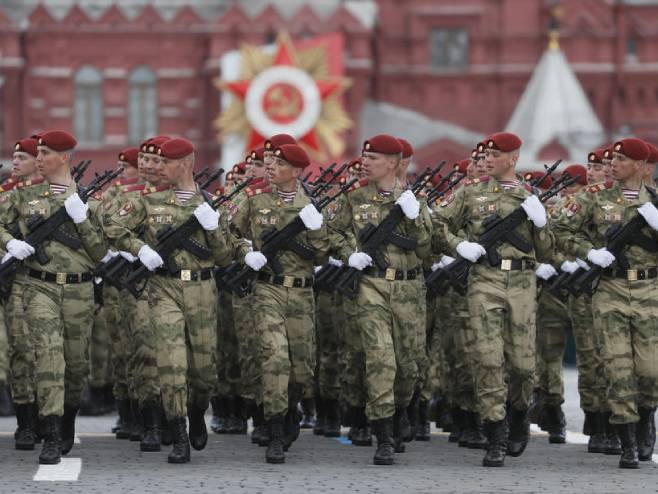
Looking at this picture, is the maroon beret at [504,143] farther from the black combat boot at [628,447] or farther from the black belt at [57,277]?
the black belt at [57,277]

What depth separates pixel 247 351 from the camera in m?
12.7

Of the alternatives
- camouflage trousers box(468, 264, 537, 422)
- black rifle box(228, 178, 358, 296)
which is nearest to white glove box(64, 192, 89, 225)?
black rifle box(228, 178, 358, 296)

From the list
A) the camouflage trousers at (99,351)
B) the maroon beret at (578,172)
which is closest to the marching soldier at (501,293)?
the maroon beret at (578,172)

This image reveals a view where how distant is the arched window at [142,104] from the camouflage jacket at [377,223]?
3225cm

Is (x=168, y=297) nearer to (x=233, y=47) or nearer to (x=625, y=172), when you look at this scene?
(x=625, y=172)

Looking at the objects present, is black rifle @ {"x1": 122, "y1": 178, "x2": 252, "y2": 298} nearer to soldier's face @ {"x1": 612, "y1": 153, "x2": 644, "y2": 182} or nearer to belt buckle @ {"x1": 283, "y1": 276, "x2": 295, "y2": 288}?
belt buckle @ {"x1": 283, "y1": 276, "x2": 295, "y2": 288}

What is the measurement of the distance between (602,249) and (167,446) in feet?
10.5

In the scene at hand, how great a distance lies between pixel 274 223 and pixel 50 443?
2.06 metres

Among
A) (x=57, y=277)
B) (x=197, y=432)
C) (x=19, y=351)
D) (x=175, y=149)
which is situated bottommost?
(x=197, y=432)

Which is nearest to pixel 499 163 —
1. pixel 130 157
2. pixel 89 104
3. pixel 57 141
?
pixel 57 141

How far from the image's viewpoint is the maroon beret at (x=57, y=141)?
11.3 m

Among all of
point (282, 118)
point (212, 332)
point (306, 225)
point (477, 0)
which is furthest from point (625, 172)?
point (477, 0)

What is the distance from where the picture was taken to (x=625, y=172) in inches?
455

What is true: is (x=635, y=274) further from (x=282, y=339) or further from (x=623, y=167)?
(x=282, y=339)
